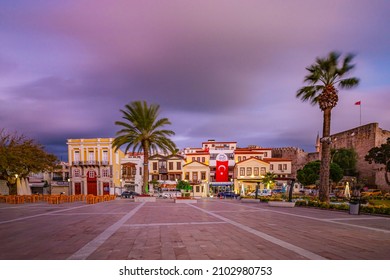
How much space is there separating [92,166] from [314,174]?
3872cm

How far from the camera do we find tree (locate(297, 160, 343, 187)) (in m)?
42.8

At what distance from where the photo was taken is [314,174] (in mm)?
43938

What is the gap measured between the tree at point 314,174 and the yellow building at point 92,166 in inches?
1316

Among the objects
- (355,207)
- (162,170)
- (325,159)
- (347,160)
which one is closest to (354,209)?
(355,207)

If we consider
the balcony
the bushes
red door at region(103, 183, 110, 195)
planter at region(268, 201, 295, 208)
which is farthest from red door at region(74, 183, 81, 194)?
the bushes

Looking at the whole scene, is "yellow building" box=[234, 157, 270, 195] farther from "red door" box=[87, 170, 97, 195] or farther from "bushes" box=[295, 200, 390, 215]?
"bushes" box=[295, 200, 390, 215]

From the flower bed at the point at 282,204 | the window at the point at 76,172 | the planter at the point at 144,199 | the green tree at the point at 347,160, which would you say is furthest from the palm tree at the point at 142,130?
the green tree at the point at 347,160

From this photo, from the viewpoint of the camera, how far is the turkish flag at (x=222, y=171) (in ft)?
173

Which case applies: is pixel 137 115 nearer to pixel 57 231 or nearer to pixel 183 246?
pixel 57 231

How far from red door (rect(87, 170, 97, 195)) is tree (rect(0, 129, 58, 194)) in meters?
16.3

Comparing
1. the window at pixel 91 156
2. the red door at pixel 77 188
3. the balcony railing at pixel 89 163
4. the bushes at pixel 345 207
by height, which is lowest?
the red door at pixel 77 188

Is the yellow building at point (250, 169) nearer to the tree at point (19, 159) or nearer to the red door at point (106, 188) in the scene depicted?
the red door at point (106, 188)

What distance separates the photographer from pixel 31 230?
30.5 ft

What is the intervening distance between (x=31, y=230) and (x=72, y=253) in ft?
14.3
